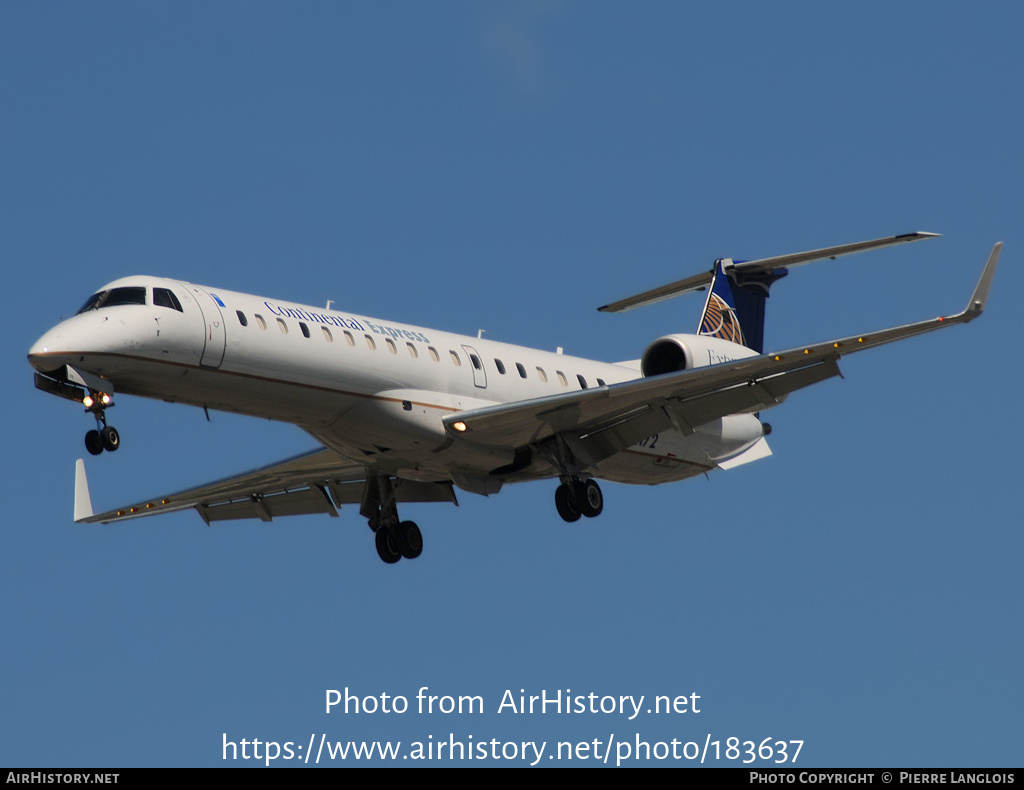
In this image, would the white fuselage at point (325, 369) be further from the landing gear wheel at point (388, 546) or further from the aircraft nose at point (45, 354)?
the landing gear wheel at point (388, 546)

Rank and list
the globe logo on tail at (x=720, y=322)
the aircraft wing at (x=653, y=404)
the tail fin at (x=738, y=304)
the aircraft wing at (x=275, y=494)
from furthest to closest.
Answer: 1. the tail fin at (x=738, y=304)
2. the globe logo on tail at (x=720, y=322)
3. the aircraft wing at (x=275, y=494)
4. the aircraft wing at (x=653, y=404)

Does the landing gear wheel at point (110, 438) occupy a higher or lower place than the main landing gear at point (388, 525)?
lower

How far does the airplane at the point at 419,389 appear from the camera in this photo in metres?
21.8

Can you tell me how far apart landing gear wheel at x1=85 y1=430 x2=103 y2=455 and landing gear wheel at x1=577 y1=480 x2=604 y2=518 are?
7.61 metres

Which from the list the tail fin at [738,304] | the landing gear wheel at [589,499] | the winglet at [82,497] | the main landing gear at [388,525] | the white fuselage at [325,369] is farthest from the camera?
the tail fin at [738,304]

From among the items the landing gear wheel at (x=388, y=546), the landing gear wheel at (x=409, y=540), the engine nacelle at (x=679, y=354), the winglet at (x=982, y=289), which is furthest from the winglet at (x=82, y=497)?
the winglet at (x=982, y=289)

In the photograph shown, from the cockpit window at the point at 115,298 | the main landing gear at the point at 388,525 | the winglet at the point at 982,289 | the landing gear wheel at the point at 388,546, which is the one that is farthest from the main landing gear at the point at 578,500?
the cockpit window at the point at 115,298

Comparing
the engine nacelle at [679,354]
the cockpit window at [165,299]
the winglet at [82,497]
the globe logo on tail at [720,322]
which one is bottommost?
the cockpit window at [165,299]

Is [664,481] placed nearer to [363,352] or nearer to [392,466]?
[392,466]

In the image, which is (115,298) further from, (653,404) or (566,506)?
(653,404)

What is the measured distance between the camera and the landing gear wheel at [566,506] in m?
25.5

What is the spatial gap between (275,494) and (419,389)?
5.47m

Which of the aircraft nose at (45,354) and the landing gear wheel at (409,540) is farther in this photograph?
the landing gear wheel at (409,540)
